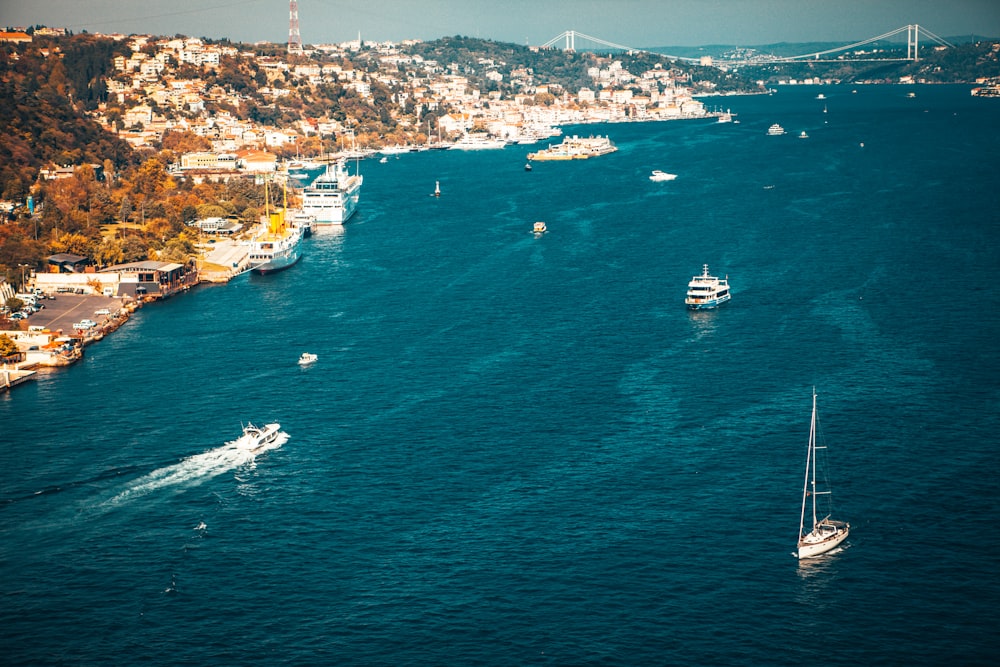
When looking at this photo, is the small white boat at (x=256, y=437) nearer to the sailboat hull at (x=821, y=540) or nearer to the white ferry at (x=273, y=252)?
the sailboat hull at (x=821, y=540)

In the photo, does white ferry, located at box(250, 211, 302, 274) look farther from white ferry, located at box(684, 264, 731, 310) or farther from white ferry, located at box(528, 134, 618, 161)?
white ferry, located at box(528, 134, 618, 161)

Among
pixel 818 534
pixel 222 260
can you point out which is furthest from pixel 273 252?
pixel 818 534

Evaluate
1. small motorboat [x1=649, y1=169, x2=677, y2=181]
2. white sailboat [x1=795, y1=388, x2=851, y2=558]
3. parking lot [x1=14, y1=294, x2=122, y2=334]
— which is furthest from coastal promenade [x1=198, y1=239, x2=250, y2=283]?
white sailboat [x1=795, y1=388, x2=851, y2=558]

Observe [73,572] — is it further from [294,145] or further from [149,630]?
[294,145]

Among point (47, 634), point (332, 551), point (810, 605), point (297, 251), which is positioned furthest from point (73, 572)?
point (297, 251)

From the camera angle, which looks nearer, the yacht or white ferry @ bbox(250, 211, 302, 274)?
white ferry @ bbox(250, 211, 302, 274)

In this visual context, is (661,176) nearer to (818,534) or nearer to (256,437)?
(256,437)
